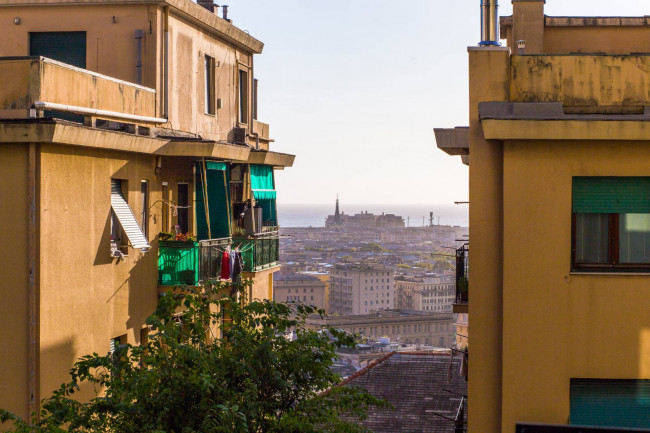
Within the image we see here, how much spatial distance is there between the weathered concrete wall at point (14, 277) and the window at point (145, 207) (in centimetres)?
470

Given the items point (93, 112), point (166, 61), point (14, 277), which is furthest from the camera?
point (166, 61)

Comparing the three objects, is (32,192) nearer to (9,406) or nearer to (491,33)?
(9,406)

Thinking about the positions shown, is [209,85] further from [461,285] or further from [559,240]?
[559,240]

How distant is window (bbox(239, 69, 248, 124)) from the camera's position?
28.7m

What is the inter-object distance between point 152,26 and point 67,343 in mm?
7352

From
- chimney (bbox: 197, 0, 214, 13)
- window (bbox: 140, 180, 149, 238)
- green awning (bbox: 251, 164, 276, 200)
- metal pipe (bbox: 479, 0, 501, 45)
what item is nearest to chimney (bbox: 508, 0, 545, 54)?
metal pipe (bbox: 479, 0, 501, 45)

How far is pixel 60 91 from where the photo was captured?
17547 mm

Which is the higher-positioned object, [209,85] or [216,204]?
[209,85]

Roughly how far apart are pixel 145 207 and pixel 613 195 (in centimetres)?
1081

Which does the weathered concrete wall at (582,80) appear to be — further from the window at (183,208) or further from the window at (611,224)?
the window at (183,208)

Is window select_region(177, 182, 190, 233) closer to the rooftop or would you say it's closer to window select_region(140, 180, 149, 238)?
window select_region(140, 180, 149, 238)

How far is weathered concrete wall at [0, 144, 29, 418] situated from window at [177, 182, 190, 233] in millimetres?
7009

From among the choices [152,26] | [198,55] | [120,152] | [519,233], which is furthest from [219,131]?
[519,233]

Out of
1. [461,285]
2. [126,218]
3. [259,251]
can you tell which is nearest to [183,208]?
[259,251]
